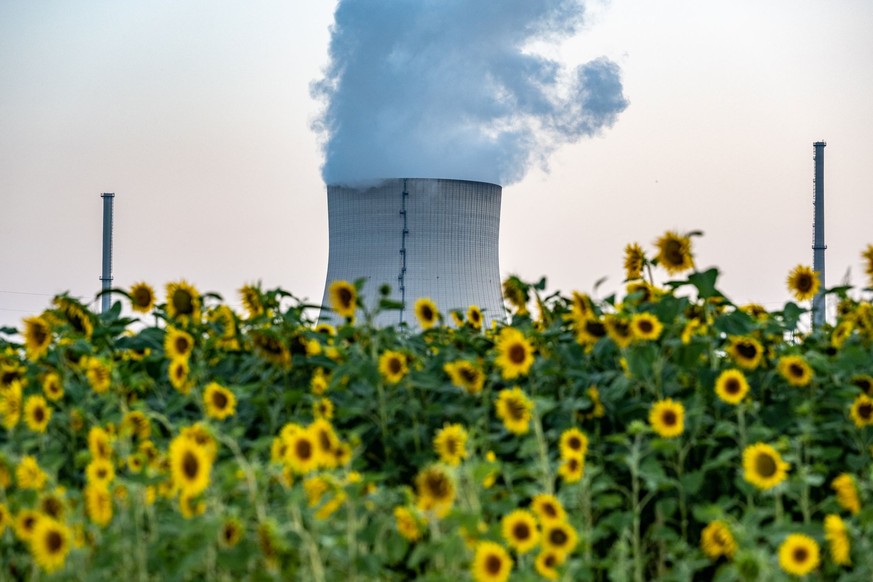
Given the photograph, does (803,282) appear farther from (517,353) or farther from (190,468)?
(190,468)

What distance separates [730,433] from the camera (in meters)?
2.29

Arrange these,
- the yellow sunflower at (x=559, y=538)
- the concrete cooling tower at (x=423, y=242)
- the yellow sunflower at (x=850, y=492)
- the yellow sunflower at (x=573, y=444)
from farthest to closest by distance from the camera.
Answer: the concrete cooling tower at (x=423, y=242) → the yellow sunflower at (x=850, y=492) → the yellow sunflower at (x=573, y=444) → the yellow sunflower at (x=559, y=538)

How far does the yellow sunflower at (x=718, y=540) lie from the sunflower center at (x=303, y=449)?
0.73 meters

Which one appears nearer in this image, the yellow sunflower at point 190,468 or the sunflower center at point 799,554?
the yellow sunflower at point 190,468

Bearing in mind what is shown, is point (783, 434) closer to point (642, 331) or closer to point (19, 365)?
point (642, 331)

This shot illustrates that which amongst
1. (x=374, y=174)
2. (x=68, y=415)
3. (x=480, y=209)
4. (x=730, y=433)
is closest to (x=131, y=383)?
(x=68, y=415)

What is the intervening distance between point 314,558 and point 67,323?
1.37 meters

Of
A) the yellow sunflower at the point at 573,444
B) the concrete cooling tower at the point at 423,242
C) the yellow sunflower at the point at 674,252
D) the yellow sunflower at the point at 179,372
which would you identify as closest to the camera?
the yellow sunflower at the point at 573,444

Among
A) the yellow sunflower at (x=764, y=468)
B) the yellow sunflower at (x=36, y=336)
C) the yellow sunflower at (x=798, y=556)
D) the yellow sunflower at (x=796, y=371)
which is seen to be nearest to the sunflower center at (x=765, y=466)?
the yellow sunflower at (x=764, y=468)

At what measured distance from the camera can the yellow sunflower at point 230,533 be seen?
1.75 meters

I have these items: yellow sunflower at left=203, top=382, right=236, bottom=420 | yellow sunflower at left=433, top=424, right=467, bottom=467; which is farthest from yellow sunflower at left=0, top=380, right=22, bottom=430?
yellow sunflower at left=433, top=424, right=467, bottom=467

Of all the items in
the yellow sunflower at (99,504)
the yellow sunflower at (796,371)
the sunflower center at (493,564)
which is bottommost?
the sunflower center at (493,564)

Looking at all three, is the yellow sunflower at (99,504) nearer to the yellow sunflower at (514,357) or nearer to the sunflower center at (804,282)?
the yellow sunflower at (514,357)

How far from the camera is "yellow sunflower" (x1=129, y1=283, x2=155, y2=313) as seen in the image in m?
2.80
